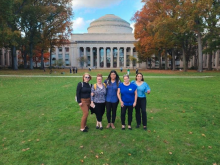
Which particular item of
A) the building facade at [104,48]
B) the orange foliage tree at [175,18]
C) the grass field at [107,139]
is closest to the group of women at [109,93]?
the grass field at [107,139]

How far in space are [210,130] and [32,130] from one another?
5.67 m

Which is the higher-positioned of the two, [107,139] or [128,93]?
[128,93]

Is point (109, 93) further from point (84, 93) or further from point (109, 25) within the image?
point (109, 25)

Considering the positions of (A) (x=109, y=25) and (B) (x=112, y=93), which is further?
(A) (x=109, y=25)

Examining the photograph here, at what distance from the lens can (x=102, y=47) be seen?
84875 mm

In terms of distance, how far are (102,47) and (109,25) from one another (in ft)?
45.4

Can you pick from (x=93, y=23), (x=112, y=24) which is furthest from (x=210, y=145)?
(x=93, y=23)

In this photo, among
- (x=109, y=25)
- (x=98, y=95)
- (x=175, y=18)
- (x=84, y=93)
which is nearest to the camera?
(x=84, y=93)

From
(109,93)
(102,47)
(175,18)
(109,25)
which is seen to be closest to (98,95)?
(109,93)

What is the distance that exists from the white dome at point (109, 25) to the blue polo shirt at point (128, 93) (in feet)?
289

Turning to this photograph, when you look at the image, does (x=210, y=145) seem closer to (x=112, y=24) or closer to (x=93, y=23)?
(x=112, y=24)

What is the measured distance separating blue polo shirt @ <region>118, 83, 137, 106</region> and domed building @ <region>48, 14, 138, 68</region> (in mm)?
73505

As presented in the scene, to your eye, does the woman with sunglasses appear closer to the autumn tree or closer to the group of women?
the group of women

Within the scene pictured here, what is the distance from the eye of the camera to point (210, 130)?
5727 millimetres
